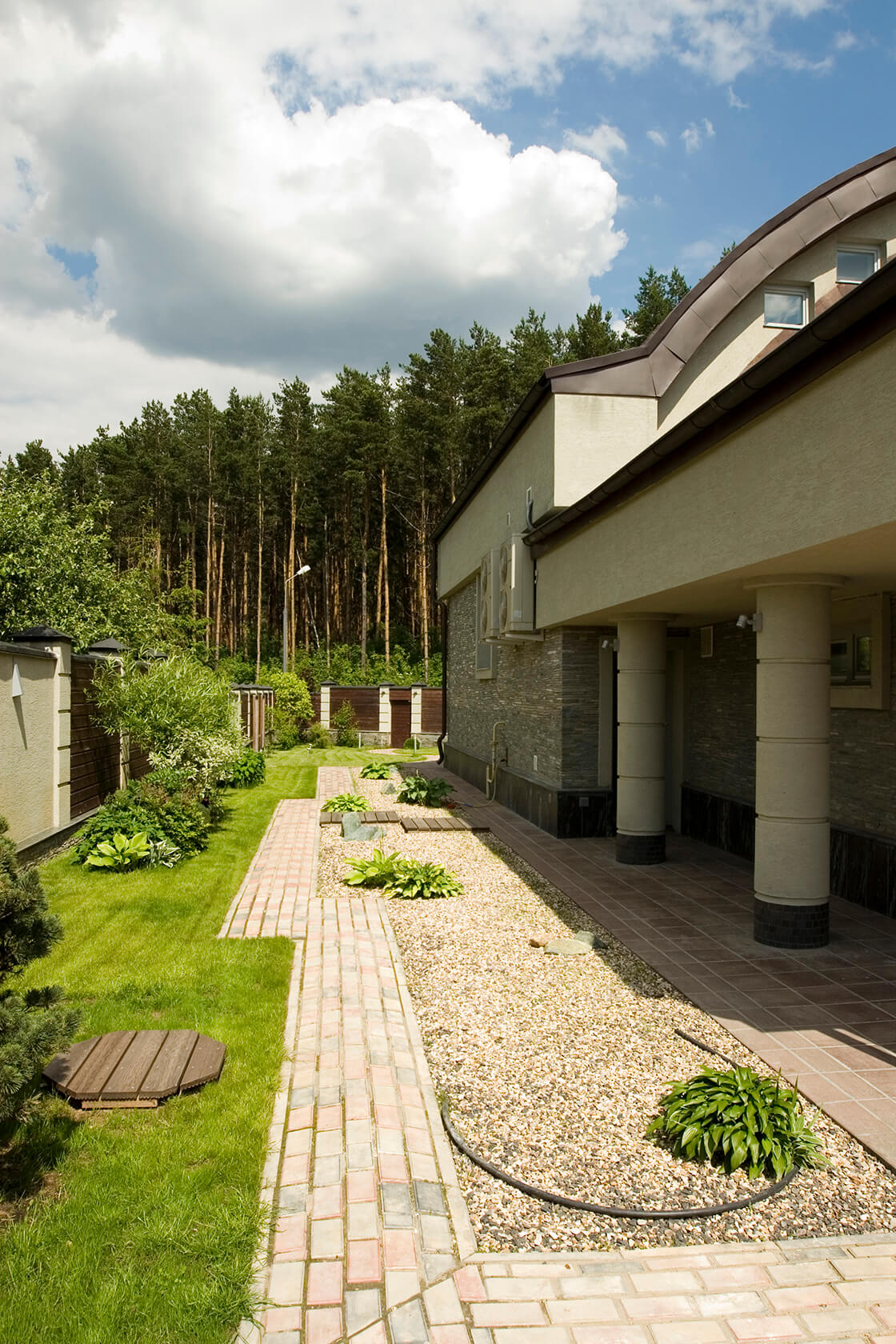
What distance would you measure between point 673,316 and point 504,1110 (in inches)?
422

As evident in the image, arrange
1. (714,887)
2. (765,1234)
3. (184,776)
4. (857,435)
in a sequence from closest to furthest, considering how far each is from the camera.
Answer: (765,1234) → (857,435) → (714,887) → (184,776)

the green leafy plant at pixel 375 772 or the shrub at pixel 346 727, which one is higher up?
the shrub at pixel 346 727

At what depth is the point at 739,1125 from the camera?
3891 mm

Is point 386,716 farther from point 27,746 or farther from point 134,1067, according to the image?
point 134,1067

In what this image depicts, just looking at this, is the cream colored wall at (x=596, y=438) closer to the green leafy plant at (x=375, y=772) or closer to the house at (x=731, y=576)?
the house at (x=731, y=576)

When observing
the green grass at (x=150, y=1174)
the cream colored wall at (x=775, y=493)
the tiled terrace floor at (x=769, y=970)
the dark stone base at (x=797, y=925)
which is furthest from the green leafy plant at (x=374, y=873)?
the dark stone base at (x=797, y=925)

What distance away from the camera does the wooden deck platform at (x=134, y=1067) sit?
4.12 m

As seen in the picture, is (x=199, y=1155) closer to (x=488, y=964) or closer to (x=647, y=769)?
(x=488, y=964)

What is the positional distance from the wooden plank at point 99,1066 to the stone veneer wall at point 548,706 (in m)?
8.04

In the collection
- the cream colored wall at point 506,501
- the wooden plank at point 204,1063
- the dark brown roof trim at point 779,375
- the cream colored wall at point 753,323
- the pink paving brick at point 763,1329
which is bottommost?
the pink paving brick at point 763,1329

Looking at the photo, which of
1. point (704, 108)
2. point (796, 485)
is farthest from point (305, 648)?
point (796, 485)

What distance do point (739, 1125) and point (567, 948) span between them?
3.19 metres

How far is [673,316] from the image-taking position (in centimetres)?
1172

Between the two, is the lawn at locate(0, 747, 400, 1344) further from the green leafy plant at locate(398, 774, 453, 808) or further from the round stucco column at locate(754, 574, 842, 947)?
the green leafy plant at locate(398, 774, 453, 808)
